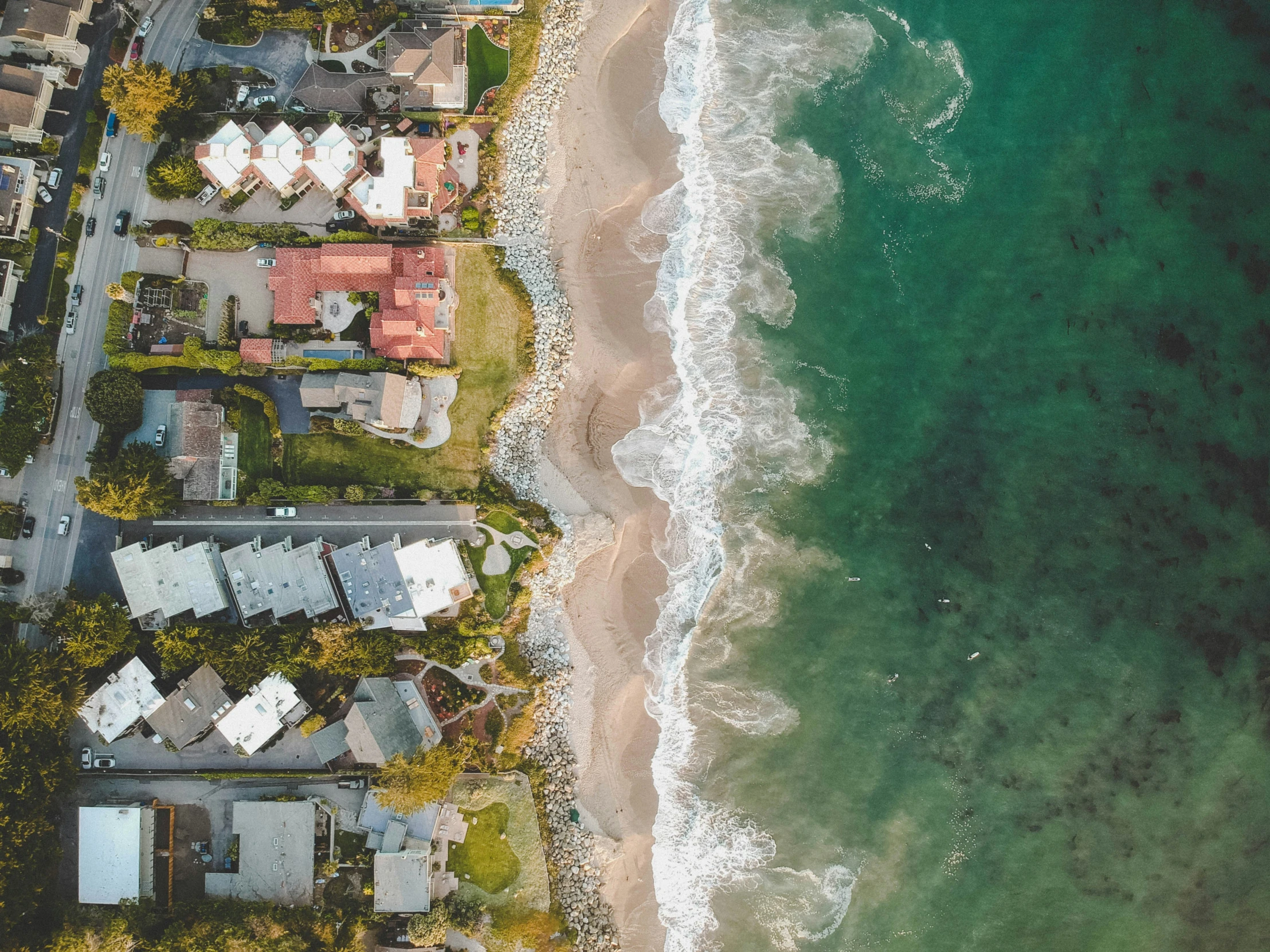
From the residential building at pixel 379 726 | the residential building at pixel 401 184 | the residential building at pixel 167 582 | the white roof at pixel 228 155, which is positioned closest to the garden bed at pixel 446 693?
the residential building at pixel 379 726

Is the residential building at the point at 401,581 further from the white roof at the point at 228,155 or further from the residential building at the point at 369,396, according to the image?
the white roof at the point at 228,155

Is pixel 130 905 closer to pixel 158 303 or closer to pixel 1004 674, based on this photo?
pixel 158 303

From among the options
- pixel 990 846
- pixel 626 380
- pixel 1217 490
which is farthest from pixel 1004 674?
pixel 626 380

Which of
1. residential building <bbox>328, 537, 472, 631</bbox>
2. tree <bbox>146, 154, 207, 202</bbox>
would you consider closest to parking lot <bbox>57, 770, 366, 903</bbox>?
residential building <bbox>328, 537, 472, 631</bbox>

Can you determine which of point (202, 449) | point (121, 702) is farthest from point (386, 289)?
point (121, 702)

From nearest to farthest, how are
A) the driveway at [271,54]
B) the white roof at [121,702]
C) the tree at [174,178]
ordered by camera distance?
1. the white roof at [121,702]
2. the tree at [174,178]
3. the driveway at [271,54]
